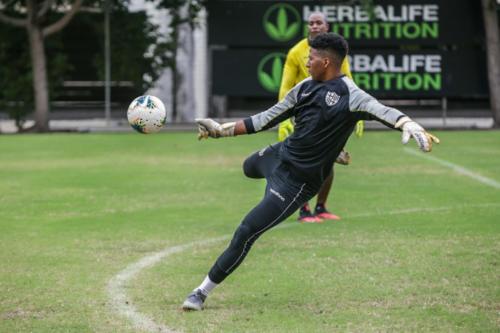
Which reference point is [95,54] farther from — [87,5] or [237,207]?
[237,207]

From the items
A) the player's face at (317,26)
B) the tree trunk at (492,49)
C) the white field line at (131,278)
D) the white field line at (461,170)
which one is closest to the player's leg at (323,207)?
the white field line at (131,278)

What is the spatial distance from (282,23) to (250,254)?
710 inches

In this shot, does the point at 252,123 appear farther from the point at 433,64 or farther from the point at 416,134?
the point at 433,64

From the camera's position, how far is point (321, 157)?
764 cm

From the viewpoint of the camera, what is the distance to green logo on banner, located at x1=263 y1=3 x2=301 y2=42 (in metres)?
27.3

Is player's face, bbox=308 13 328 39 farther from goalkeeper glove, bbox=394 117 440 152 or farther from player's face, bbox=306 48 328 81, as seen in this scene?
goalkeeper glove, bbox=394 117 440 152

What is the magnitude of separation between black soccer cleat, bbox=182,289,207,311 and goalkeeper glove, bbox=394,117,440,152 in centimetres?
185

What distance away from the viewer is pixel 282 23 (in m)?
27.4

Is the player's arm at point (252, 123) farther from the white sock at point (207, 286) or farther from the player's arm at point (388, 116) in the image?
the white sock at point (207, 286)

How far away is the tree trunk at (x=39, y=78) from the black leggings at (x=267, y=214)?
2054cm

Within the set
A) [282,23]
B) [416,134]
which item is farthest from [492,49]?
[416,134]

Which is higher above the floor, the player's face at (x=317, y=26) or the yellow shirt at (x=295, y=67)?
the player's face at (x=317, y=26)

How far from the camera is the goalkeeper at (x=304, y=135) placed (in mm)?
7543

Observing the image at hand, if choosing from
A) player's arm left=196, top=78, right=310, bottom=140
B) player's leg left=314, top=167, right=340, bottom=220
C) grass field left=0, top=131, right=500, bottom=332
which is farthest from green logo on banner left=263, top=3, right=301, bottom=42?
player's arm left=196, top=78, right=310, bottom=140
